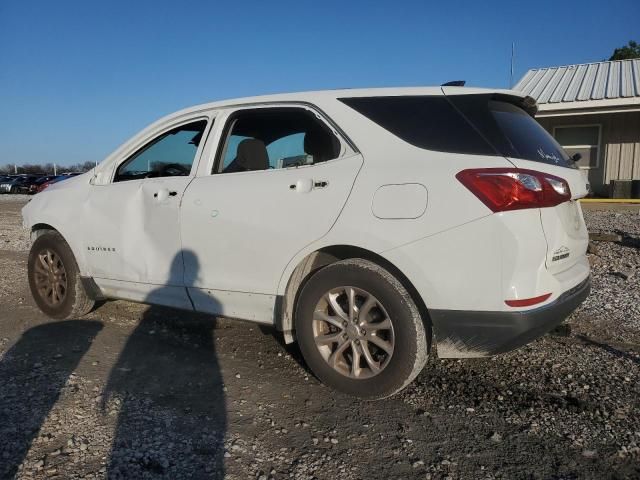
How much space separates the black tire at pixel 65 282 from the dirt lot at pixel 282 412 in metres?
0.22

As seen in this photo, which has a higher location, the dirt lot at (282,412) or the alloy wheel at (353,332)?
the alloy wheel at (353,332)

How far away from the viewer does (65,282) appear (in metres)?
4.77

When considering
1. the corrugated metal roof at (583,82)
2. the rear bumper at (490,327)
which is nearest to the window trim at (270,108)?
the rear bumper at (490,327)

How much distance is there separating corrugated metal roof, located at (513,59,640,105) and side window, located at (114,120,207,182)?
9.87 m

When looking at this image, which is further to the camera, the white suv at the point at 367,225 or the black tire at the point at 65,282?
the black tire at the point at 65,282

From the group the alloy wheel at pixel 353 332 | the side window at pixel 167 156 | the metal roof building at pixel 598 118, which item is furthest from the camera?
the metal roof building at pixel 598 118

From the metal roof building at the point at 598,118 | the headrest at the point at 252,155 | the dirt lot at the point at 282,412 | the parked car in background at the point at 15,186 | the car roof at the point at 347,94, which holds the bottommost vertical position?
the dirt lot at the point at 282,412

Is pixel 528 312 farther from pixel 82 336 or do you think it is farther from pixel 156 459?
pixel 82 336

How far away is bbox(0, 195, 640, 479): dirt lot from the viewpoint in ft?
8.34

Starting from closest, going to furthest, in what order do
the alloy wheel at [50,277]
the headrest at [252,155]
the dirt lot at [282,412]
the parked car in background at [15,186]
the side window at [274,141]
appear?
the dirt lot at [282,412] → the side window at [274,141] → the headrest at [252,155] → the alloy wheel at [50,277] → the parked car in background at [15,186]

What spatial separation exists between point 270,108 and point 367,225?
4.13 feet

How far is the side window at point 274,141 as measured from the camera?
349cm

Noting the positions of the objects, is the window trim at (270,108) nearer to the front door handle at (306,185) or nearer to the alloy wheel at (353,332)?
the front door handle at (306,185)

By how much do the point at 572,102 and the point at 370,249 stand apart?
37.8 ft
